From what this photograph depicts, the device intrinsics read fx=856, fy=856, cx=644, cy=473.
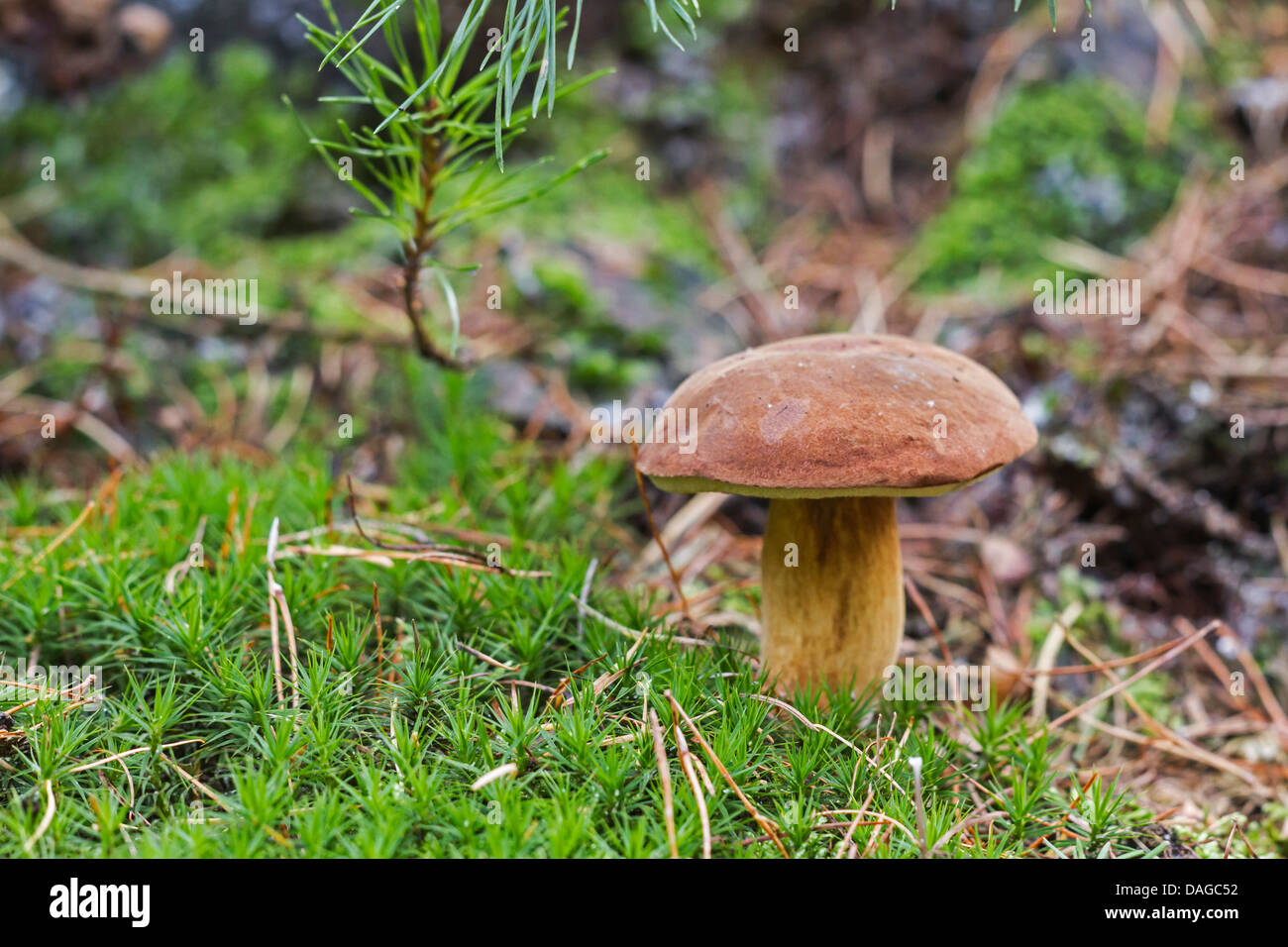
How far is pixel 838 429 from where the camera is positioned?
5.49 feet

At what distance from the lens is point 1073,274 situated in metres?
3.73

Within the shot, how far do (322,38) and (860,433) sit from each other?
1.62 metres

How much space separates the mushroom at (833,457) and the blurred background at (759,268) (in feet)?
1.63

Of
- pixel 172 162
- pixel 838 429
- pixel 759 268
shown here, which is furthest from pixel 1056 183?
pixel 172 162

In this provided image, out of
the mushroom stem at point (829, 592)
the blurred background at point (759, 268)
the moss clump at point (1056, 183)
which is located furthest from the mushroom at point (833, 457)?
the moss clump at point (1056, 183)

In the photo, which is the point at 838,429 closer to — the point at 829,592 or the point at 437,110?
the point at 829,592

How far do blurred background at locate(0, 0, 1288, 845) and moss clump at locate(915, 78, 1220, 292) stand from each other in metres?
0.02

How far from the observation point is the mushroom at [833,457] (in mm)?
1661

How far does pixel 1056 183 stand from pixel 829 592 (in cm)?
302

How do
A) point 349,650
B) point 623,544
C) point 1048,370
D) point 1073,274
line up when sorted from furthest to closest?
point 1073,274, point 1048,370, point 623,544, point 349,650

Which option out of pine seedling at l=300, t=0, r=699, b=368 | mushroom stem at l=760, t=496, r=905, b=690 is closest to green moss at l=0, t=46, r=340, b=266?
pine seedling at l=300, t=0, r=699, b=368
